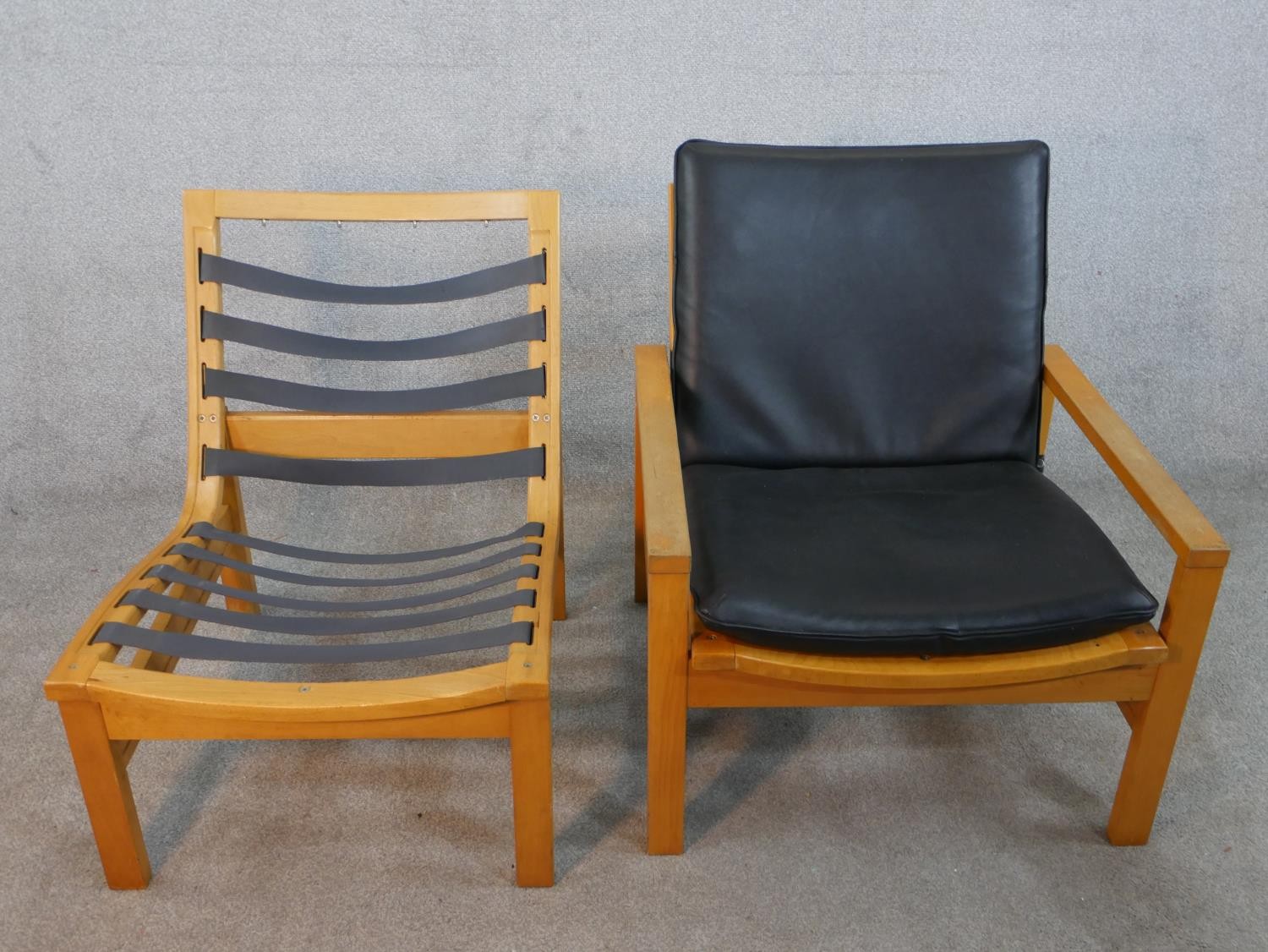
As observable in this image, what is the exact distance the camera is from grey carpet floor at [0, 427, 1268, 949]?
1.58 m

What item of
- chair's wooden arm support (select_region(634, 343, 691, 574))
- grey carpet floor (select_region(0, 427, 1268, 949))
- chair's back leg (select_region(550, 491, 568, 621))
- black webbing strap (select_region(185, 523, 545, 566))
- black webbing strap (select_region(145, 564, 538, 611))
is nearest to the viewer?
chair's wooden arm support (select_region(634, 343, 691, 574))

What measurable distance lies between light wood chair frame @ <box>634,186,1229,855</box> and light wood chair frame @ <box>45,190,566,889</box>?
0.59ft

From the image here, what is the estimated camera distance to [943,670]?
153 cm

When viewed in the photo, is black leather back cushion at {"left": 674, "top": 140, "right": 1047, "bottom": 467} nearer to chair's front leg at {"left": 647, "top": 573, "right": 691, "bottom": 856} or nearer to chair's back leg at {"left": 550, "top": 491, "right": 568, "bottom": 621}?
chair's back leg at {"left": 550, "top": 491, "right": 568, "bottom": 621}

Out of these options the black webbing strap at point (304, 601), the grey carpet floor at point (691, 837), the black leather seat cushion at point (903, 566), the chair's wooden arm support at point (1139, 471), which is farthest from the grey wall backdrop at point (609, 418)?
the chair's wooden arm support at point (1139, 471)

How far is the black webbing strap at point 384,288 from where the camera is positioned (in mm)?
1971

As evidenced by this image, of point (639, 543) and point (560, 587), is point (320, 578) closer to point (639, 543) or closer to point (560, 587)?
point (560, 587)

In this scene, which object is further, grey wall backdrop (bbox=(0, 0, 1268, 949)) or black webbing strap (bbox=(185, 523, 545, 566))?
black webbing strap (bbox=(185, 523, 545, 566))

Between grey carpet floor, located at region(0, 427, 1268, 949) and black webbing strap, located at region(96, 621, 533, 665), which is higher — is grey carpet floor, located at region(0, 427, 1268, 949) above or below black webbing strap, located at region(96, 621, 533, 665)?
below

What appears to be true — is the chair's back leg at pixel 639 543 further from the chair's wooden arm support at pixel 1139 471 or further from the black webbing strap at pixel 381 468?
the chair's wooden arm support at pixel 1139 471

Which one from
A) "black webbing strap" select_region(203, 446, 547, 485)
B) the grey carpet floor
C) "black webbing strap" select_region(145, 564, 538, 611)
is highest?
"black webbing strap" select_region(203, 446, 547, 485)

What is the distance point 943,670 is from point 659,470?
0.48 metres

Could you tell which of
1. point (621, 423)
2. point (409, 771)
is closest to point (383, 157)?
point (621, 423)

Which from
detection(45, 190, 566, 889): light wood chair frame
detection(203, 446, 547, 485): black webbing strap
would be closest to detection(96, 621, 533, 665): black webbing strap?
detection(45, 190, 566, 889): light wood chair frame
